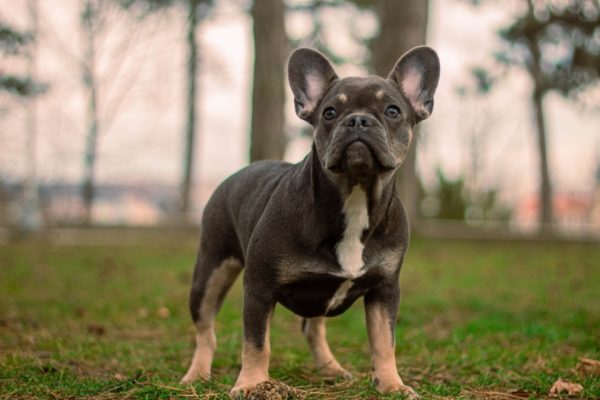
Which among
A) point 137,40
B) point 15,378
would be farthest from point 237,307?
point 137,40

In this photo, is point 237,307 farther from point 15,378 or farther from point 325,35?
point 325,35

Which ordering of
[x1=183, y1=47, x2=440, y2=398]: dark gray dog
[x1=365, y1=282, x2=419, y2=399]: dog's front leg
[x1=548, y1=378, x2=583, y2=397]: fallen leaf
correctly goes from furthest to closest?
[x1=548, y1=378, x2=583, y2=397]: fallen leaf
[x1=365, y1=282, x2=419, y2=399]: dog's front leg
[x1=183, y1=47, x2=440, y2=398]: dark gray dog

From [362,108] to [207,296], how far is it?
5.73 feet

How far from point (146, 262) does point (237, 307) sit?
5973 millimetres

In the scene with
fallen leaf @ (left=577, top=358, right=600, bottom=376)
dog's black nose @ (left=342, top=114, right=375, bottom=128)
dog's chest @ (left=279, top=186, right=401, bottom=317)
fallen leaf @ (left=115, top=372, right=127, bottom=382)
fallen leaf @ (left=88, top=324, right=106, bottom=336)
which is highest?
dog's black nose @ (left=342, top=114, right=375, bottom=128)

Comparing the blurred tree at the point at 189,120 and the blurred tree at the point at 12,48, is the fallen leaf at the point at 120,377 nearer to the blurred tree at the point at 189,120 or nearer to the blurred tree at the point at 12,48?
the blurred tree at the point at 12,48

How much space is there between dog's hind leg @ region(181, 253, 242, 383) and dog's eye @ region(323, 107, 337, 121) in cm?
132

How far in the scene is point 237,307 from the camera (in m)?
8.56

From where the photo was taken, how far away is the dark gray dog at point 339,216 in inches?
155

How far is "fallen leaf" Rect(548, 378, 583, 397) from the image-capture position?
14.1 ft

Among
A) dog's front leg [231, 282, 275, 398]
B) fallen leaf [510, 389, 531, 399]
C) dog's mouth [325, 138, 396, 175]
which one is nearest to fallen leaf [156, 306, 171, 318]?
dog's front leg [231, 282, 275, 398]

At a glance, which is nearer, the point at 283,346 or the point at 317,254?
the point at 317,254

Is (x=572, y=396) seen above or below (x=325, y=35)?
below

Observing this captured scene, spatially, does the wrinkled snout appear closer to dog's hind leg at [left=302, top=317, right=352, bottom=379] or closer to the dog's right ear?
the dog's right ear
